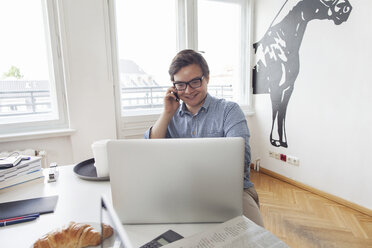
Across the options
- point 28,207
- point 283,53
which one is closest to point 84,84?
point 28,207

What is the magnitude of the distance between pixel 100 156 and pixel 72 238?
422 millimetres

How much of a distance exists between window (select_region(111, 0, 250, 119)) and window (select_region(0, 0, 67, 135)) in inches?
23.2

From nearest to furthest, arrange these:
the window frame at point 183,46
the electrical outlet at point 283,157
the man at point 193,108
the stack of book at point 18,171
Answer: the stack of book at point 18,171, the man at point 193,108, the window frame at point 183,46, the electrical outlet at point 283,157

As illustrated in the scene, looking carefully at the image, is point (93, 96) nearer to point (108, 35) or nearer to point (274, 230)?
point (108, 35)

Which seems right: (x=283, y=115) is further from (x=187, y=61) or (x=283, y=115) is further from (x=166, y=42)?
(x=187, y=61)

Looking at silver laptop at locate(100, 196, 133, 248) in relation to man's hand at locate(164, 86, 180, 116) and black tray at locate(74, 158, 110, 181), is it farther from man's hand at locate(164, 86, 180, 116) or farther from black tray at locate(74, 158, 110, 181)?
man's hand at locate(164, 86, 180, 116)

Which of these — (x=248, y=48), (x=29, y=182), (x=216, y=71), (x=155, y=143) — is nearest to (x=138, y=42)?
(x=216, y=71)

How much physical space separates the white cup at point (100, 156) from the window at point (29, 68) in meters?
1.55

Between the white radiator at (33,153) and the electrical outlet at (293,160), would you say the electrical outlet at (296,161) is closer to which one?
the electrical outlet at (293,160)

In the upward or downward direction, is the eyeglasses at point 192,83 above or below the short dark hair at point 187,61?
below

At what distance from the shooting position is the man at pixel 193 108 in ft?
4.20

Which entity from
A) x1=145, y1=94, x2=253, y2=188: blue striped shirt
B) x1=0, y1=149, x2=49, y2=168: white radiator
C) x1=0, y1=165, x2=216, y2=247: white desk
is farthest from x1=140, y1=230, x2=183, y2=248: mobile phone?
x1=0, y1=149, x2=49, y2=168: white radiator

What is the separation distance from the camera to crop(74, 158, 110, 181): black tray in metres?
1.05

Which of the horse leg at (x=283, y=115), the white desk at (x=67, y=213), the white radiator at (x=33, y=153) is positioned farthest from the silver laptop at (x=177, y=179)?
the horse leg at (x=283, y=115)
